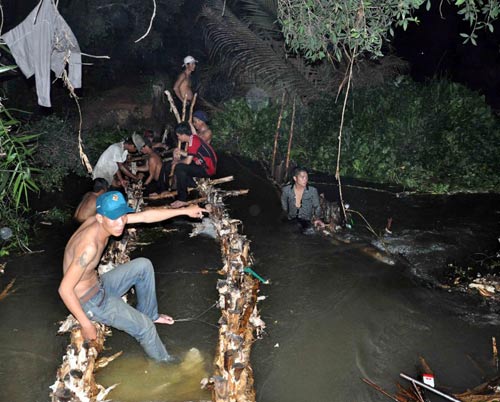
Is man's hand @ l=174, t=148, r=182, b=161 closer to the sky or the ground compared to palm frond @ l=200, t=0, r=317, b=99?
closer to the ground

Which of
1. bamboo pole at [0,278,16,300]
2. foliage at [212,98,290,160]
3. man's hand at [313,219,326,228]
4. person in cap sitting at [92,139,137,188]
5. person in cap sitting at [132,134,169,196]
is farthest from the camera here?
foliage at [212,98,290,160]

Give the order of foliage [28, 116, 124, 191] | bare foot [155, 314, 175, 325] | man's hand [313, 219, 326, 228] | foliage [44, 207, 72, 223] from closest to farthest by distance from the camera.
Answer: bare foot [155, 314, 175, 325], man's hand [313, 219, 326, 228], foliage [44, 207, 72, 223], foliage [28, 116, 124, 191]

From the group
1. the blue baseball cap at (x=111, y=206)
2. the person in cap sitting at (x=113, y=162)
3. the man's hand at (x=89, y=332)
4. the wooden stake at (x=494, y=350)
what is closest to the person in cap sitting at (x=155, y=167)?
the person in cap sitting at (x=113, y=162)

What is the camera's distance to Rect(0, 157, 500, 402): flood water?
16.2 ft

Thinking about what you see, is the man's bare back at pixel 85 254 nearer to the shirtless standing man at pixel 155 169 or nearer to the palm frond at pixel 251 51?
the shirtless standing man at pixel 155 169

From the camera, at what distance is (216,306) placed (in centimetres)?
637

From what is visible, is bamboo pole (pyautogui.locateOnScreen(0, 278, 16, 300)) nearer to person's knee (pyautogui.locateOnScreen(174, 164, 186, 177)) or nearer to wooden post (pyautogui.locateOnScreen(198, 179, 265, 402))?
wooden post (pyautogui.locateOnScreen(198, 179, 265, 402))

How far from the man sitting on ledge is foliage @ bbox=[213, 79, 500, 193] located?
3926 millimetres

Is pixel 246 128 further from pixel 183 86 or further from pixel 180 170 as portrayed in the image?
pixel 180 170

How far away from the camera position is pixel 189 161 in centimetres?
952

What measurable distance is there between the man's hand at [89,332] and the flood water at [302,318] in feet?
2.47

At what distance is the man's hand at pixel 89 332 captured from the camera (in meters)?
4.33

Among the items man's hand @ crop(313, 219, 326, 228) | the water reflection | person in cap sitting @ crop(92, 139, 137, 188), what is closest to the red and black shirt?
person in cap sitting @ crop(92, 139, 137, 188)

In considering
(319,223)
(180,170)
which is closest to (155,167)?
(180,170)
